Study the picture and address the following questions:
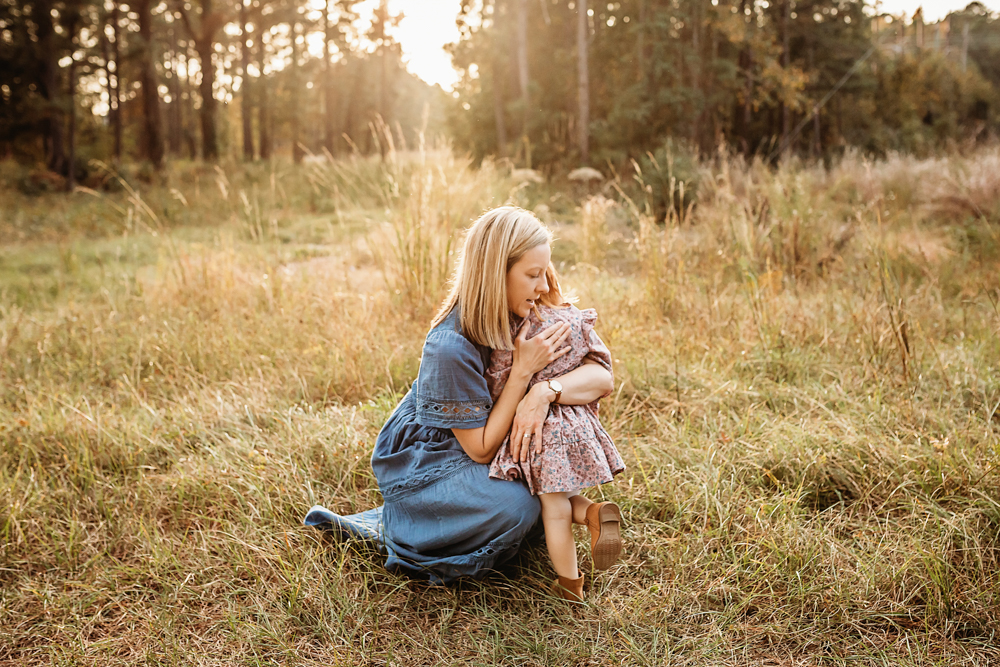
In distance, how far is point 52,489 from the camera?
2.53 m

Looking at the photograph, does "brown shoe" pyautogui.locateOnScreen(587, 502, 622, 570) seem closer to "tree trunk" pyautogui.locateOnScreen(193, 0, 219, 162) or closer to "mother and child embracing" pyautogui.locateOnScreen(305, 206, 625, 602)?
"mother and child embracing" pyautogui.locateOnScreen(305, 206, 625, 602)

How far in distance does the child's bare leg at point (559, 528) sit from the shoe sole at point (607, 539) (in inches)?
4.9

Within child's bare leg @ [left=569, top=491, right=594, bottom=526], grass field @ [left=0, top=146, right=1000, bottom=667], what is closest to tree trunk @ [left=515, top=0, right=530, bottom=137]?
grass field @ [left=0, top=146, right=1000, bottom=667]

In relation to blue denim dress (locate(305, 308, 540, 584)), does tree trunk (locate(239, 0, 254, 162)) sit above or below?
above

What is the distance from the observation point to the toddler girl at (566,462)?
1.74m

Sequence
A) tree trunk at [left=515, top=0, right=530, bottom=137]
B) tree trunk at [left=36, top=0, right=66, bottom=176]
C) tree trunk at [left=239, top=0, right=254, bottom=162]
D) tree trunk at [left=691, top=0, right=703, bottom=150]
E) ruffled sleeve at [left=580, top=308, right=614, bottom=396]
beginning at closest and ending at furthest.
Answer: ruffled sleeve at [left=580, top=308, right=614, bottom=396] < tree trunk at [left=36, top=0, right=66, bottom=176] < tree trunk at [left=691, top=0, right=703, bottom=150] < tree trunk at [left=515, top=0, right=530, bottom=137] < tree trunk at [left=239, top=0, right=254, bottom=162]

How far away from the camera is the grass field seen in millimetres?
1814

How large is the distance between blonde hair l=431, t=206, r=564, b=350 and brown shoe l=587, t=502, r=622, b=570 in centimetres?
50

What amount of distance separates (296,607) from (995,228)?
6.08 meters

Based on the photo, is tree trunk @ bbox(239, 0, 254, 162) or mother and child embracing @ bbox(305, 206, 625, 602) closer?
mother and child embracing @ bbox(305, 206, 625, 602)

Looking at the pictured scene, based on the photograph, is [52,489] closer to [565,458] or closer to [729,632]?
[565,458]

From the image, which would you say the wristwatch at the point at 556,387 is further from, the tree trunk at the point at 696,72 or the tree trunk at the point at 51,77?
the tree trunk at the point at 51,77

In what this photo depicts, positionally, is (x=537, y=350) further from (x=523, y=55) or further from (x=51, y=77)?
(x=51, y=77)

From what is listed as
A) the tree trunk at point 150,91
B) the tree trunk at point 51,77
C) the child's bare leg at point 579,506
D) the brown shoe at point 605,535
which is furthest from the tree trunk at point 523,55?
the brown shoe at point 605,535
